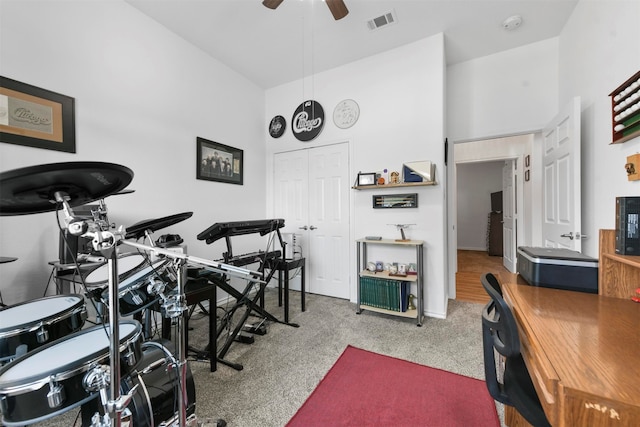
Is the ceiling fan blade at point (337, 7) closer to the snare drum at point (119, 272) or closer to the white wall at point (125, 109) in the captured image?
the white wall at point (125, 109)

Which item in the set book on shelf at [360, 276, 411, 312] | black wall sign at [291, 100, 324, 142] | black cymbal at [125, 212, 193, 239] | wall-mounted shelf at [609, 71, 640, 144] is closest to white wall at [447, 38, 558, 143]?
wall-mounted shelf at [609, 71, 640, 144]

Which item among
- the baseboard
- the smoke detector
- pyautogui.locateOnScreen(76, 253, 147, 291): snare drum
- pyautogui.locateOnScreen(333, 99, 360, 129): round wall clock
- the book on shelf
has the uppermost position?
the smoke detector

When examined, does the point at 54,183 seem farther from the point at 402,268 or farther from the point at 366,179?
the point at 402,268

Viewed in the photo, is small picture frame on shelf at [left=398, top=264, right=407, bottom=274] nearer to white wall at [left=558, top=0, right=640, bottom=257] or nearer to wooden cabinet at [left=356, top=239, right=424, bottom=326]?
wooden cabinet at [left=356, top=239, right=424, bottom=326]

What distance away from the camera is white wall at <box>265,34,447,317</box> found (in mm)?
2775

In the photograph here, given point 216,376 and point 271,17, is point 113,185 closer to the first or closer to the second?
point 216,376

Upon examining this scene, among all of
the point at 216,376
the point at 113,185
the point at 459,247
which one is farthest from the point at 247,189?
the point at 459,247

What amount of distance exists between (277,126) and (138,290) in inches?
119

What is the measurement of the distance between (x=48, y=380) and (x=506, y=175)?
666 cm

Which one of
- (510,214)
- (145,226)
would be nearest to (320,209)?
(145,226)

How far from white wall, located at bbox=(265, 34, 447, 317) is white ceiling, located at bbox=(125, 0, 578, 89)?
0.70 feet

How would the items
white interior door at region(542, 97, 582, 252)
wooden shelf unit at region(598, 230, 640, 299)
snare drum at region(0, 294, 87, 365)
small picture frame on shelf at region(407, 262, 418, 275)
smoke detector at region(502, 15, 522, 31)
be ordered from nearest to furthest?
1. snare drum at region(0, 294, 87, 365)
2. wooden shelf unit at region(598, 230, 640, 299)
3. white interior door at region(542, 97, 582, 252)
4. smoke detector at region(502, 15, 522, 31)
5. small picture frame on shelf at region(407, 262, 418, 275)

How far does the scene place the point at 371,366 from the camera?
1.91m

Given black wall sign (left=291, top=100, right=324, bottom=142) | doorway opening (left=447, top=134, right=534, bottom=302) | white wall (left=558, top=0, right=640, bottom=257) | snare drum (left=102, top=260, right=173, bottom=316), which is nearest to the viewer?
snare drum (left=102, top=260, right=173, bottom=316)
